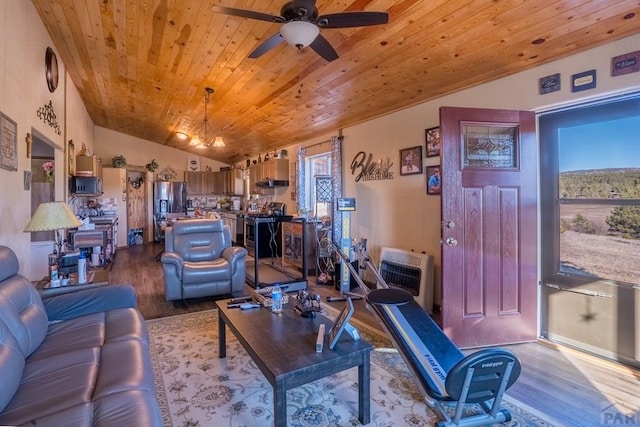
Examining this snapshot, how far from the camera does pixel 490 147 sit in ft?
9.59

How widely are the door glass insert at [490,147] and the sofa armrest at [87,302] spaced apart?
117 inches

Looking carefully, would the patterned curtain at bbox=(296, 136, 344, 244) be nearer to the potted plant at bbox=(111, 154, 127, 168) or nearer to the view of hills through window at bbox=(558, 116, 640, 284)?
the view of hills through window at bbox=(558, 116, 640, 284)

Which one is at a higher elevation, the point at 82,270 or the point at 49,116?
the point at 49,116

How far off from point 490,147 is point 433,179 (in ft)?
2.62

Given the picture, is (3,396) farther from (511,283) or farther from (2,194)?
(511,283)

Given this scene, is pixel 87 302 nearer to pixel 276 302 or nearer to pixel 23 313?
pixel 23 313

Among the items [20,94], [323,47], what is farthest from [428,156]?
[20,94]

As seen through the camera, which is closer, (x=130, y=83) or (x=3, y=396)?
(x=3, y=396)

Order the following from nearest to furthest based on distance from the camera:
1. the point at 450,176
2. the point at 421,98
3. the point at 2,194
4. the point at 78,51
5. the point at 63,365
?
the point at 63,365, the point at 2,194, the point at 450,176, the point at 421,98, the point at 78,51

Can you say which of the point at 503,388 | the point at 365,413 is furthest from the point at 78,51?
the point at 503,388

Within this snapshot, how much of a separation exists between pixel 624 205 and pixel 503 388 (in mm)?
1787

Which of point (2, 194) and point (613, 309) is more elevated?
point (2, 194)

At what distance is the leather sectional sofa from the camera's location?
1237 mm

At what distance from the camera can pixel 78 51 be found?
13.5ft
